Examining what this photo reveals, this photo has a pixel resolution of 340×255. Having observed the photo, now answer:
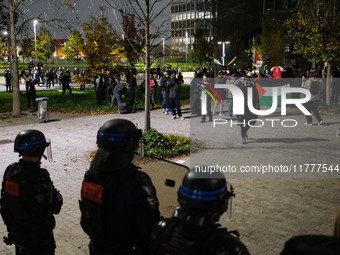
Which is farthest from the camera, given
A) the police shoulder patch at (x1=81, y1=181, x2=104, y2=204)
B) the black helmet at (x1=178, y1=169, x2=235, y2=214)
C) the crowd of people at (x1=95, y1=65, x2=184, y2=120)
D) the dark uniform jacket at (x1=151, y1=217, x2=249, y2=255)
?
the crowd of people at (x1=95, y1=65, x2=184, y2=120)

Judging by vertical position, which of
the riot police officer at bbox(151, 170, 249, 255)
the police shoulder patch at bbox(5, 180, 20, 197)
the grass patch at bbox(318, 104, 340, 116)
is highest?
the riot police officer at bbox(151, 170, 249, 255)

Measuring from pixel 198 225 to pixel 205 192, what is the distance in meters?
0.19

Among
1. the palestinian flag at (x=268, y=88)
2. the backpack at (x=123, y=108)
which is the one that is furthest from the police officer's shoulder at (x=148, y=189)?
the palestinian flag at (x=268, y=88)

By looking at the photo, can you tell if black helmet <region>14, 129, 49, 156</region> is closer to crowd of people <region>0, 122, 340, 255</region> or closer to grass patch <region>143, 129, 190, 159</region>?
crowd of people <region>0, 122, 340, 255</region>

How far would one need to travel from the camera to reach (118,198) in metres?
2.52

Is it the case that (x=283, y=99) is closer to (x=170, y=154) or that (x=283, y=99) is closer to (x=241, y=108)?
(x=241, y=108)

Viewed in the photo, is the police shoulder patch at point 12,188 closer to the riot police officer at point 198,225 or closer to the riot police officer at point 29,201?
the riot police officer at point 29,201

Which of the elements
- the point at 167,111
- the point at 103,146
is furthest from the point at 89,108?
the point at 103,146

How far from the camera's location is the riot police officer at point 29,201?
10.4ft

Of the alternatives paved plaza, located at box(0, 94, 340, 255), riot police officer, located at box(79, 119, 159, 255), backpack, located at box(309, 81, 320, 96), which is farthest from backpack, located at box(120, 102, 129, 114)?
riot police officer, located at box(79, 119, 159, 255)

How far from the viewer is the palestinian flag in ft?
61.9

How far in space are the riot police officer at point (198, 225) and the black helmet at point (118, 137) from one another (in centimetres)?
66

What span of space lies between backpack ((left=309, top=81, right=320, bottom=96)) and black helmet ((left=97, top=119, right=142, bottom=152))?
11.8 m

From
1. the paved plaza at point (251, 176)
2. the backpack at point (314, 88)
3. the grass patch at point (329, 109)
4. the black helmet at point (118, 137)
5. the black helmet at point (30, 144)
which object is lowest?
the paved plaza at point (251, 176)
